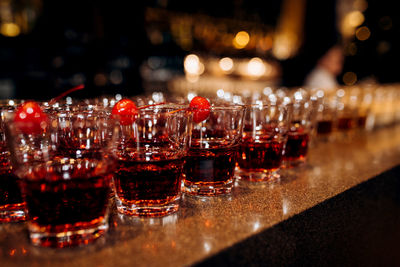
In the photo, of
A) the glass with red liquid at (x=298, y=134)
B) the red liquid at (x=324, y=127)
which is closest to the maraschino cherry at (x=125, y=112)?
the glass with red liquid at (x=298, y=134)

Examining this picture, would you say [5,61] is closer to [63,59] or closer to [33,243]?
[63,59]

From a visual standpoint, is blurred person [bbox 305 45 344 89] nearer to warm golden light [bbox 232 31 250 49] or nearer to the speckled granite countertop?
warm golden light [bbox 232 31 250 49]

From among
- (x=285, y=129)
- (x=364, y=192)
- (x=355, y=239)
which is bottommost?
(x=355, y=239)

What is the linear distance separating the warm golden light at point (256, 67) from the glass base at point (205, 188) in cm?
566

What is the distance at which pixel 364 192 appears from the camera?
109 cm

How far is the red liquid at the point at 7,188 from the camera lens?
0.76 meters

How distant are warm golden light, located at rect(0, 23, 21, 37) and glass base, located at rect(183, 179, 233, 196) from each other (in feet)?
11.2

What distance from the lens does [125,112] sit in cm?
79

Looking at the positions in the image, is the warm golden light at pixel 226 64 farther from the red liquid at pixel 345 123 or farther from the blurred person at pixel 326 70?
the red liquid at pixel 345 123

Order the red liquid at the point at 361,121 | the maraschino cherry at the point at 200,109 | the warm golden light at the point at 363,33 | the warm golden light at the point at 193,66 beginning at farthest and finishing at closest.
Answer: the warm golden light at the point at 363,33 → the warm golden light at the point at 193,66 → the red liquid at the point at 361,121 → the maraschino cherry at the point at 200,109

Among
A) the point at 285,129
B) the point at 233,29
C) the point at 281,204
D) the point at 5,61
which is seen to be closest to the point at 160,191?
the point at 281,204

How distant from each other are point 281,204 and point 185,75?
4.50 metres

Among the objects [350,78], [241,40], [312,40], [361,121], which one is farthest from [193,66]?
[361,121]

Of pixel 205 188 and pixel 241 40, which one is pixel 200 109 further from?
pixel 241 40
